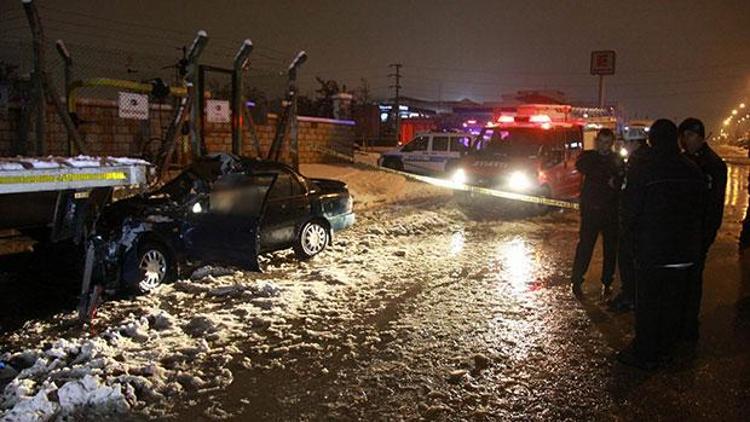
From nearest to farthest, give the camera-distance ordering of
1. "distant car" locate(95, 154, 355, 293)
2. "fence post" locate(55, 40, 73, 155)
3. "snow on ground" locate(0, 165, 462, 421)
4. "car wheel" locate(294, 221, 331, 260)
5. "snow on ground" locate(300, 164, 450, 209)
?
1. "snow on ground" locate(0, 165, 462, 421)
2. "distant car" locate(95, 154, 355, 293)
3. "car wheel" locate(294, 221, 331, 260)
4. "fence post" locate(55, 40, 73, 155)
5. "snow on ground" locate(300, 164, 450, 209)

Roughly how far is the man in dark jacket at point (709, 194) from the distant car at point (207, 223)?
4.70 m

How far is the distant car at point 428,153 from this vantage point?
19859 mm

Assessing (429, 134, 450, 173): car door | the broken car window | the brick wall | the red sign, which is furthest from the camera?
the red sign

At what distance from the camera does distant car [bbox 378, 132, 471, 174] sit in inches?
782

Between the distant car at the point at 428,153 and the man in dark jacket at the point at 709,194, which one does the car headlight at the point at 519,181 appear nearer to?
the distant car at the point at 428,153

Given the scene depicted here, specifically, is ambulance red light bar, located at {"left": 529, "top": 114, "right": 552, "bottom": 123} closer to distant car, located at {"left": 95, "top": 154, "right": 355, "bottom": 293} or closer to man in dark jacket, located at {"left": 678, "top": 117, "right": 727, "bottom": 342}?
distant car, located at {"left": 95, "top": 154, "right": 355, "bottom": 293}

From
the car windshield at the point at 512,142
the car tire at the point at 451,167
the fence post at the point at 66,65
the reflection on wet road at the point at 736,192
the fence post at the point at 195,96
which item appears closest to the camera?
the fence post at the point at 66,65

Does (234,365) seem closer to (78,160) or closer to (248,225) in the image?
(78,160)

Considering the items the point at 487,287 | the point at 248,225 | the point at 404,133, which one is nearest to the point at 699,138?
the point at 487,287

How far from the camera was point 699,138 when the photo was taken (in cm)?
597

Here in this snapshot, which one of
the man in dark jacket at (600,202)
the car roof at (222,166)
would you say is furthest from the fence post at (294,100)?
the man in dark jacket at (600,202)

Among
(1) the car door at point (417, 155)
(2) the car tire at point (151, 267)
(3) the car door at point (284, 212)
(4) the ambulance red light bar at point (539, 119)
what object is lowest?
(2) the car tire at point (151, 267)

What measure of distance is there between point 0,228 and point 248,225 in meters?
2.81

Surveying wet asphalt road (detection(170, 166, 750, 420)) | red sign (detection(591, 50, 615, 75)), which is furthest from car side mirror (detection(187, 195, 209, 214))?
red sign (detection(591, 50, 615, 75))
